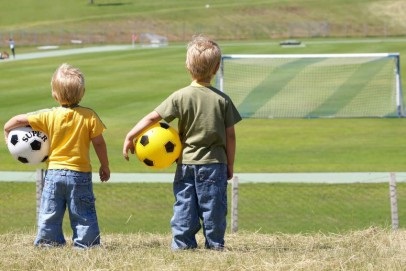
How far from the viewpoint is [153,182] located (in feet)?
52.8

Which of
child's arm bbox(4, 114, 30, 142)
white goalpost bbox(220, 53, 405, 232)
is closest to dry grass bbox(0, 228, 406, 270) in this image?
child's arm bbox(4, 114, 30, 142)

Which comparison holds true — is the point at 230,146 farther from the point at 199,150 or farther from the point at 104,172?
the point at 104,172

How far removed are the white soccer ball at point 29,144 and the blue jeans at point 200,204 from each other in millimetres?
1078

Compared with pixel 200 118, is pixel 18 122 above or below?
below

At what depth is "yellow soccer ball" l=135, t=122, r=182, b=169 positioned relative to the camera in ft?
24.1

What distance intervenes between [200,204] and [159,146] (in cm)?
57

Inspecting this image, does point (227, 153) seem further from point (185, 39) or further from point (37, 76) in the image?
point (185, 39)

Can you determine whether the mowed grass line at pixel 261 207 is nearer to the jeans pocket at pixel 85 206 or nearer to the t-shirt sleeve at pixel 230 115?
the jeans pocket at pixel 85 206

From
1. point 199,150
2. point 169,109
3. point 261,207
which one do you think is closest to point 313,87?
point 261,207

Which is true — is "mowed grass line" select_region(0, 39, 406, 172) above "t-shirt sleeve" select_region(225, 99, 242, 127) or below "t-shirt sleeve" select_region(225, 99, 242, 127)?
below

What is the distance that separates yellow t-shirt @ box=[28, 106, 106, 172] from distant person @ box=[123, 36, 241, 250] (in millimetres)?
329

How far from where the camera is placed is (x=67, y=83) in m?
7.40

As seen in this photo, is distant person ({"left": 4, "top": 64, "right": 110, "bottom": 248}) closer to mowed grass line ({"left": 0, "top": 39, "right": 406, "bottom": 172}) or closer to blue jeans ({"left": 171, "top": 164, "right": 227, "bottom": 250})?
blue jeans ({"left": 171, "top": 164, "right": 227, "bottom": 250})

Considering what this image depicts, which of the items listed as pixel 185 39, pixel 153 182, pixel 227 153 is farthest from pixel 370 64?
pixel 185 39
